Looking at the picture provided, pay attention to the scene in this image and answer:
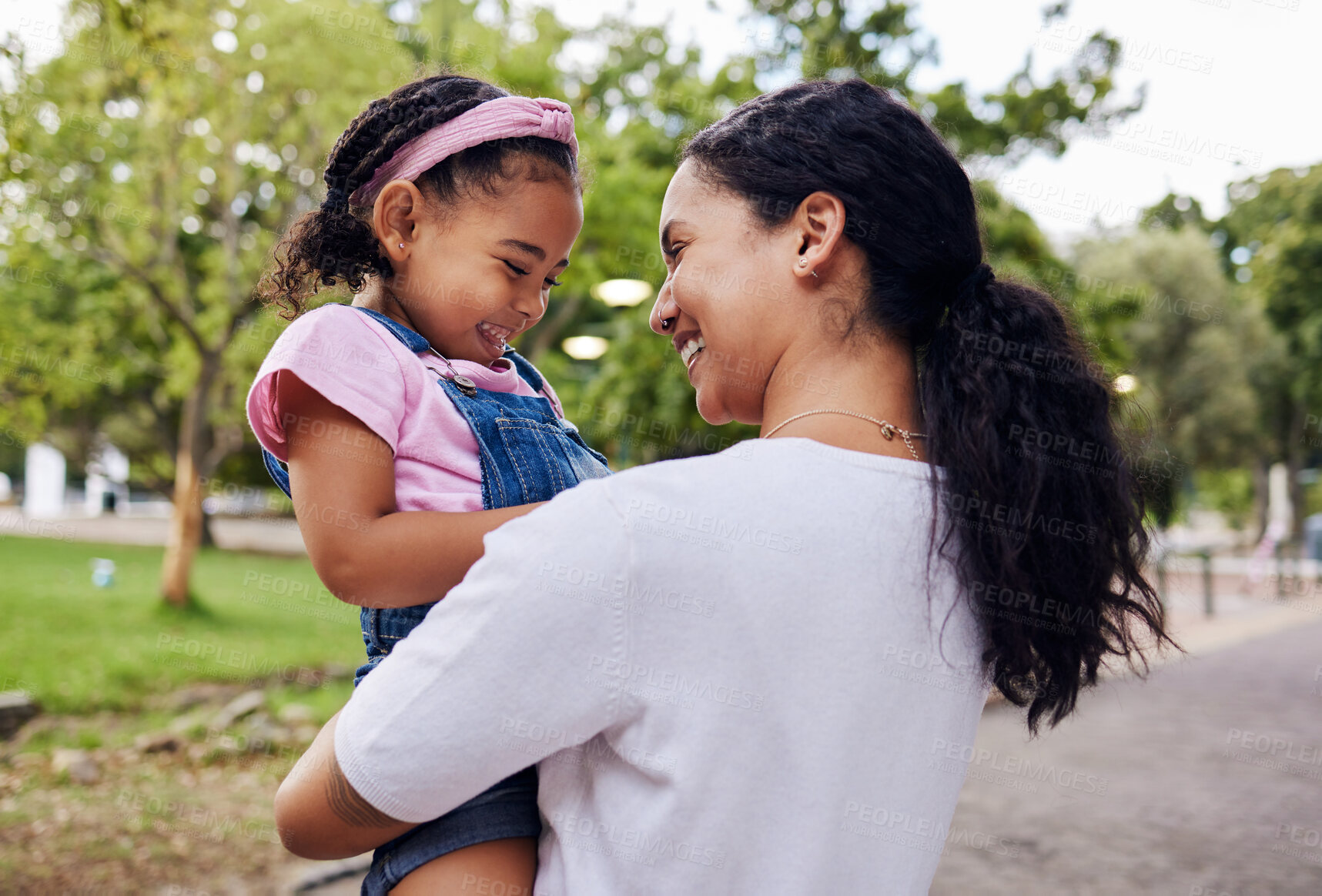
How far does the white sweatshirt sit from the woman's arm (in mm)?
38

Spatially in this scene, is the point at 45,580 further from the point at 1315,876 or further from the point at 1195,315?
the point at 1195,315

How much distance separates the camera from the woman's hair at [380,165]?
5.27 ft

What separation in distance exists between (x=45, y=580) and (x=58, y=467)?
23.4 metres

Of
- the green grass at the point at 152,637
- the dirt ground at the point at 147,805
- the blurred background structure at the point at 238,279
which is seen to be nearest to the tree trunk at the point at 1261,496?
the blurred background structure at the point at 238,279

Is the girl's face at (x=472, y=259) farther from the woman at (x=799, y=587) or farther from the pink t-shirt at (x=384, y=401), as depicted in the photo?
the woman at (x=799, y=587)

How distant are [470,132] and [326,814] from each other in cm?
107

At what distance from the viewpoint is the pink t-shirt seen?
1.32 m

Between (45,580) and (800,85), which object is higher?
(800,85)

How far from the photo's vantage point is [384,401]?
1339 mm

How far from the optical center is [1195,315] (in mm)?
24594

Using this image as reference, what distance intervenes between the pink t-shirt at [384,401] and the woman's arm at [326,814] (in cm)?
39

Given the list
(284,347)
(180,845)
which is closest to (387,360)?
(284,347)

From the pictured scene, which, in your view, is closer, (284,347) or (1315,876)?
(284,347)

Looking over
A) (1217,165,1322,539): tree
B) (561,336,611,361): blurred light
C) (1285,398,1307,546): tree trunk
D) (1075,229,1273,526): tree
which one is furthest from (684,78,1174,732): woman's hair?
(1285,398,1307,546): tree trunk
